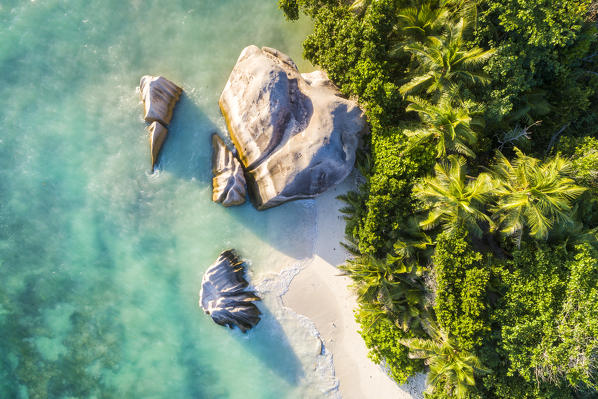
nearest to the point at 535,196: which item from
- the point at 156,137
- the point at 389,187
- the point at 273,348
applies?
the point at 389,187

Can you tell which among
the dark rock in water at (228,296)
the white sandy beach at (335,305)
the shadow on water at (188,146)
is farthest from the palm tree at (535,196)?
the shadow on water at (188,146)

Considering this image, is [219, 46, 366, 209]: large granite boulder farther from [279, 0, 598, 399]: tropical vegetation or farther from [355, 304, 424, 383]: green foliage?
[355, 304, 424, 383]: green foliage

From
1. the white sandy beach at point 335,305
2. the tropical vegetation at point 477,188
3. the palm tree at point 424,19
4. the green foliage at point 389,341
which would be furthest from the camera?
the white sandy beach at point 335,305

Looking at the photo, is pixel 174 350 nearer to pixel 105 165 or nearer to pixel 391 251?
pixel 105 165

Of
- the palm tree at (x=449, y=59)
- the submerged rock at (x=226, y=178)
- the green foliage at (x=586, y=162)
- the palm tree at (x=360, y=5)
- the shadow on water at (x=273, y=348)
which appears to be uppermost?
the palm tree at (x=360, y=5)

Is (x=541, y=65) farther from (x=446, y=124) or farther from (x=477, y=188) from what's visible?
(x=477, y=188)

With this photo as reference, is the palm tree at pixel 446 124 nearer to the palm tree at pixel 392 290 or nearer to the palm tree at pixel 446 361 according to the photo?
the palm tree at pixel 392 290
